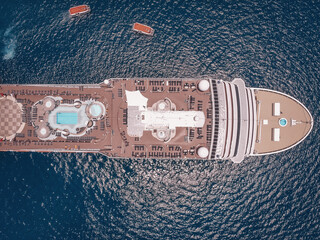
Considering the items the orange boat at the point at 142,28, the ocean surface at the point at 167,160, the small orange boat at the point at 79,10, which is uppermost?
the small orange boat at the point at 79,10

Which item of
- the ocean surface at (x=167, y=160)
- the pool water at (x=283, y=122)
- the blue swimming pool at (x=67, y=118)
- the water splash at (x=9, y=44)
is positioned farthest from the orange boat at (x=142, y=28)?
the pool water at (x=283, y=122)

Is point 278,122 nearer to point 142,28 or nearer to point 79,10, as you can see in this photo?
point 142,28

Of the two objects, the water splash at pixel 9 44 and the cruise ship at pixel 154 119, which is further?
the water splash at pixel 9 44

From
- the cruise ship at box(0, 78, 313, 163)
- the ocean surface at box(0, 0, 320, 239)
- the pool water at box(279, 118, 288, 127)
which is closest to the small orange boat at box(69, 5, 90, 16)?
the ocean surface at box(0, 0, 320, 239)

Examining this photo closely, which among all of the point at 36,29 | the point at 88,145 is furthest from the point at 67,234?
the point at 36,29

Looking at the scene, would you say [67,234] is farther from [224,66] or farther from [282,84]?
[282,84]

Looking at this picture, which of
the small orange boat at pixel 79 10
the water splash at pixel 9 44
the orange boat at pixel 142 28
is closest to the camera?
the orange boat at pixel 142 28

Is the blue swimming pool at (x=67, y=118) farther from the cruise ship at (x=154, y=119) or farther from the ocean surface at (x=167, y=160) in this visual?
the ocean surface at (x=167, y=160)
